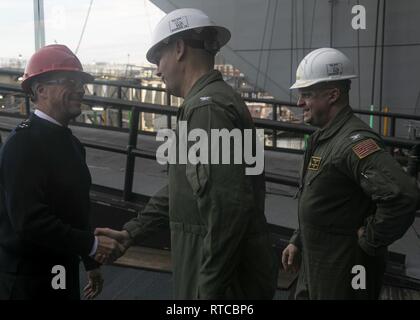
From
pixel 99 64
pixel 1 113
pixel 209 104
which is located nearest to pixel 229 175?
pixel 209 104

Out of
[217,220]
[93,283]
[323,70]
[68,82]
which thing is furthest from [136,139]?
[217,220]

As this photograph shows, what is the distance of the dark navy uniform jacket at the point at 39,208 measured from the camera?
6.40 ft

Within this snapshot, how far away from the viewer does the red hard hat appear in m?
2.17

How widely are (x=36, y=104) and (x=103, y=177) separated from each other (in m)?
2.73

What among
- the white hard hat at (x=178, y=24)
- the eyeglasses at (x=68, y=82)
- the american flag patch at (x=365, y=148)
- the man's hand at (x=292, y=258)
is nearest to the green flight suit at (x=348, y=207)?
the american flag patch at (x=365, y=148)

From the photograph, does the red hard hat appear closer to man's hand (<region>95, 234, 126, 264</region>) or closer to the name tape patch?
man's hand (<region>95, 234, 126, 264</region>)

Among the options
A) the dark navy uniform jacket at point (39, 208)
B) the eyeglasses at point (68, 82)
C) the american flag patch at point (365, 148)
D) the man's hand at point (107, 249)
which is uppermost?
the eyeglasses at point (68, 82)

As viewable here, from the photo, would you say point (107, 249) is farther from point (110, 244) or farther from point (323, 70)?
point (323, 70)

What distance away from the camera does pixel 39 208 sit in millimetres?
1954

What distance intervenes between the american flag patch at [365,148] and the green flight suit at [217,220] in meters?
0.50

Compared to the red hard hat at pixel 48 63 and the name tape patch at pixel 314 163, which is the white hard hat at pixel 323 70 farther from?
the red hard hat at pixel 48 63

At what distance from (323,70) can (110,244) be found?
4.85 feet

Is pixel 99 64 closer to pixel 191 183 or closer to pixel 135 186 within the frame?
pixel 135 186

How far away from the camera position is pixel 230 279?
5.59ft
